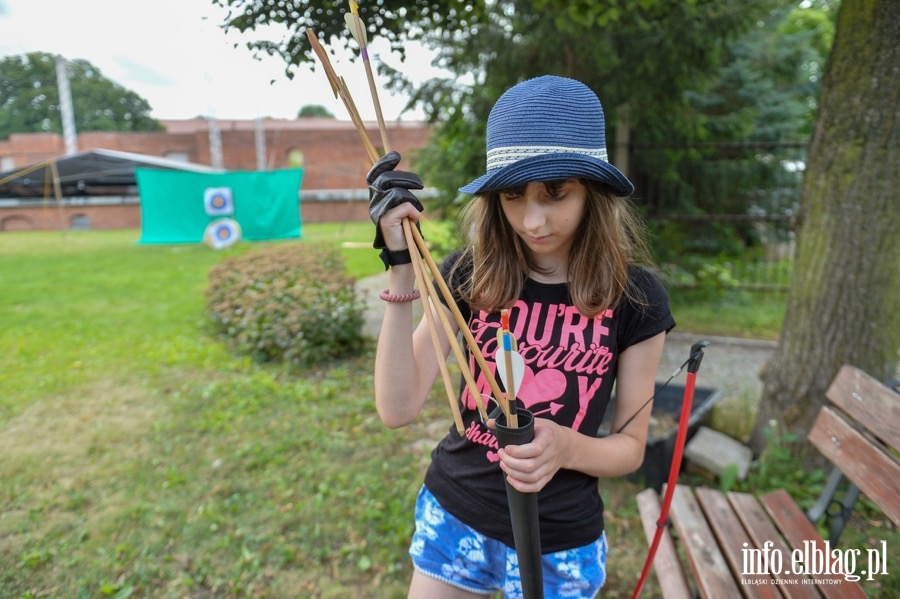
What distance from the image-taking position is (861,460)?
1862 mm

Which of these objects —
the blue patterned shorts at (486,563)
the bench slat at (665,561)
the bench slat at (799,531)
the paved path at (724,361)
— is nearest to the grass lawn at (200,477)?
the bench slat at (665,561)

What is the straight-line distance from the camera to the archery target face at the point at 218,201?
15.5m

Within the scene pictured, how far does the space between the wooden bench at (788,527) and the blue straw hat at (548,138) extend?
1352 millimetres

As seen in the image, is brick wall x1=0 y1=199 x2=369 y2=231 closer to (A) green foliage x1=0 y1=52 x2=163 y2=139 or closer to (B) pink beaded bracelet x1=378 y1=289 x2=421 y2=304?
(A) green foliage x1=0 y1=52 x2=163 y2=139

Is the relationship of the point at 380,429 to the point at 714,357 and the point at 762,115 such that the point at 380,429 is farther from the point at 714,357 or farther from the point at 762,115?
the point at 762,115

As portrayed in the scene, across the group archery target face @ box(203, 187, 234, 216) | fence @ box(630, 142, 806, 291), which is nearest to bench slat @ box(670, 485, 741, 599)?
fence @ box(630, 142, 806, 291)

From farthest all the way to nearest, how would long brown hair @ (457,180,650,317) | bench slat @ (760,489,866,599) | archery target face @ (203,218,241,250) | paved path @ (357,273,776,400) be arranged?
archery target face @ (203,218,241,250)
paved path @ (357,273,776,400)
bench slat @ (760,489,866,599)
long brown hair @ (457,180,650,317)

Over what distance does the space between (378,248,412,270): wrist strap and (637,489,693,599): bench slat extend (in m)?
1.32

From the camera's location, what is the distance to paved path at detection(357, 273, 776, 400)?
14.7ft

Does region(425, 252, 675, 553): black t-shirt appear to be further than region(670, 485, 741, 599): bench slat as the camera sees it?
No

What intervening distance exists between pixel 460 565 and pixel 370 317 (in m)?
5.41

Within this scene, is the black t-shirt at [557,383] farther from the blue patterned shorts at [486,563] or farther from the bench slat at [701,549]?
the bench slat at [701,549]

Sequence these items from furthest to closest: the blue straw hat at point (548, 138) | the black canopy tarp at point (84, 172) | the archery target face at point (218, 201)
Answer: the black canopy tarp at point (84, 172)
the archery target face at point (218, 201)
the blue straw hat at point (548, 138)

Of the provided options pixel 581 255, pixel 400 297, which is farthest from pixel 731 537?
pixel 400 297
